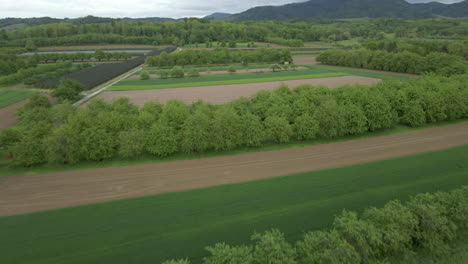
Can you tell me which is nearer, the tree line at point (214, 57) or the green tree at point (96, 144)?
the green tree at point (96, 144)

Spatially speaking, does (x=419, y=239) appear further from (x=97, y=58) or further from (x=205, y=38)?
(x=205, y=38)

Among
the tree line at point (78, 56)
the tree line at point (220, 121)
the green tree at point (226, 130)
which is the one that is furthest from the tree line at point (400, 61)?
the tree line at point (78, 56)

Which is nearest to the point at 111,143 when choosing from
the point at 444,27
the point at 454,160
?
the point at 454,160

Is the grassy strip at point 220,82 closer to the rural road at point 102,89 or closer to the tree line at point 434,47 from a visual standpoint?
the rural road at point 102,89

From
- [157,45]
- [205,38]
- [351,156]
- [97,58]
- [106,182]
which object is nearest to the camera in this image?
[106,182]

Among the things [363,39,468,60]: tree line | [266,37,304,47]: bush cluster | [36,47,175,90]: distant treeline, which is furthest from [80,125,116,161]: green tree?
[266,37,304,47]: bush cluster

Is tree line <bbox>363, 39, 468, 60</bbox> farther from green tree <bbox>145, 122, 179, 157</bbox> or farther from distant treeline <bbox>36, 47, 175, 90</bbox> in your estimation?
distant treeline <bbox>36, 47, 175, 90</bbox>

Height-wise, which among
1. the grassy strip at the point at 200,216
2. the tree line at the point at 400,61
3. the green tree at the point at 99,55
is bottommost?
the grassy strip at the point at 200,216
